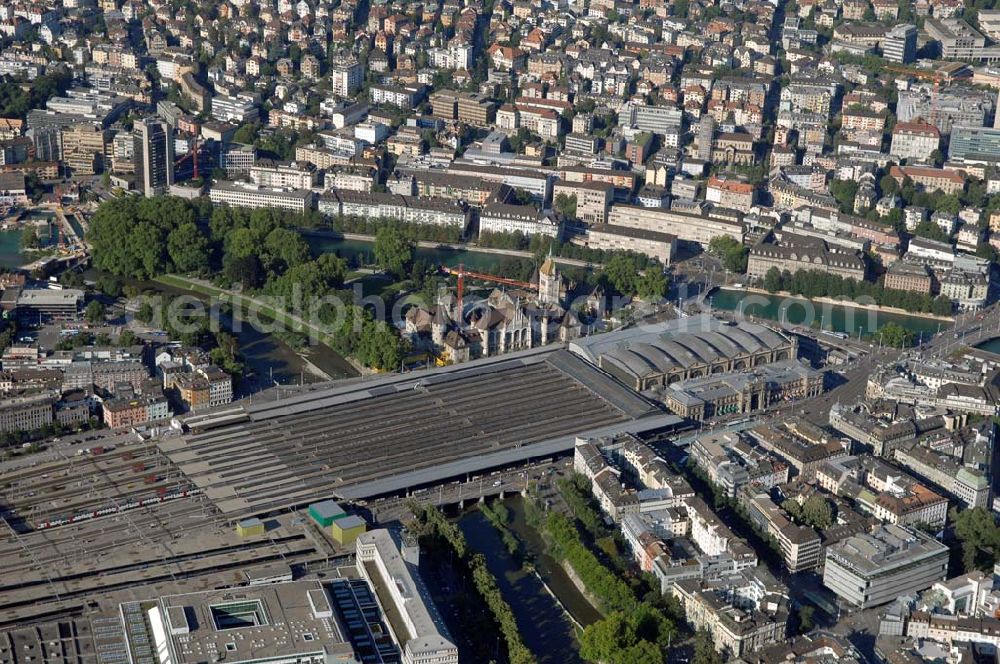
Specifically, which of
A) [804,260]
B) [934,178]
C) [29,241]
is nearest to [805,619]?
[804,260]

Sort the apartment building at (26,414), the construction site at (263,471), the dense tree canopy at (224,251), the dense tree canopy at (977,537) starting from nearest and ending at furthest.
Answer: the construction site at (263,471) < the dense tree canopy at (977,537) < the apartment building at (26,414) < the dense tree canopy at (224,251)

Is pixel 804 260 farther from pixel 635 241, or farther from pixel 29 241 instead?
pixel 29 241

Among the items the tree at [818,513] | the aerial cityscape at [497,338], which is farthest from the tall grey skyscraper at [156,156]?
the tree at [818,513]

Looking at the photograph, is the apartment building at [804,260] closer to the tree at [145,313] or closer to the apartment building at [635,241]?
the apartment building at [635,241]

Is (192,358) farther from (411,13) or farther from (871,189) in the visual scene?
(411,13)

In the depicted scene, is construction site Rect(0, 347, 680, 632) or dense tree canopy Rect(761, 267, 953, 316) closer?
construction site Rect(0, 347, 680, 632)

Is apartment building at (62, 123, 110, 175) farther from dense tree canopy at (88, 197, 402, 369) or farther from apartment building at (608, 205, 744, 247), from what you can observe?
apartment building at (608, 205, 744, 247)

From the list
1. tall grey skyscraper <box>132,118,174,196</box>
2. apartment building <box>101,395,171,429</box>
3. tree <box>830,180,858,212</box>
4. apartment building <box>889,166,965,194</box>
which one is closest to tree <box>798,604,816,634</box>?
apartment building <box>101,395,171,429</box>
